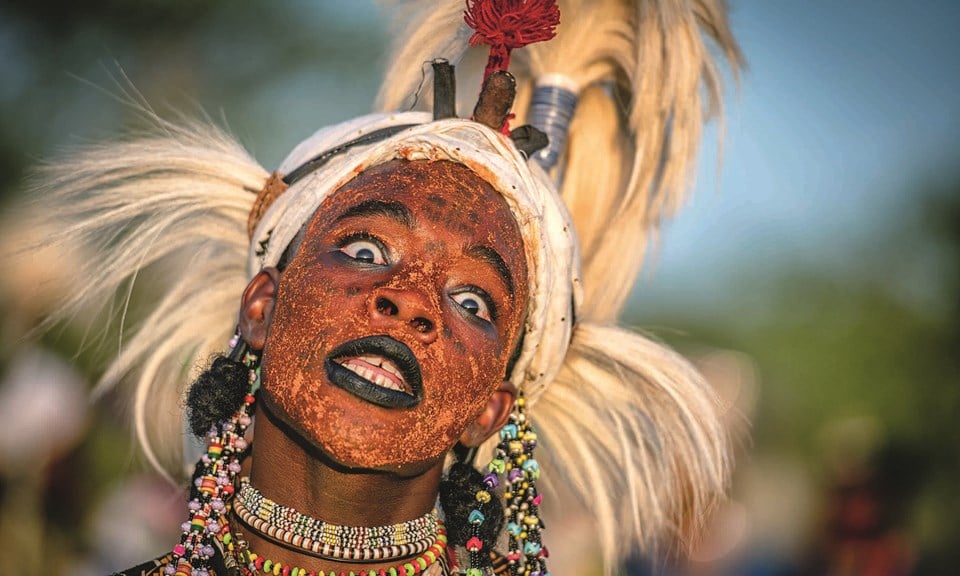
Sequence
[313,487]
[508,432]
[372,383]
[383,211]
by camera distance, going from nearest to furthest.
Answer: [372,383], [313,487], [383,211], [508,432]

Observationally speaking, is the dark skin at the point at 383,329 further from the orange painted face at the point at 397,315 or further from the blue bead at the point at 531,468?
the blue bead at the point at 531,468

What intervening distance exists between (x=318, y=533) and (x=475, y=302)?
0.72 metres

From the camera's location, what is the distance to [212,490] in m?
2.77

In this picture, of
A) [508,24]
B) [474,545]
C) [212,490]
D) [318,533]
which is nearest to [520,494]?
[474,545]

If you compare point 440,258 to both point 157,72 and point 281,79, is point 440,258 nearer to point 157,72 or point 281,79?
point 157,72

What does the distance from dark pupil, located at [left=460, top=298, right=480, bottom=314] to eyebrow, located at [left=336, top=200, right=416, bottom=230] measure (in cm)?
25

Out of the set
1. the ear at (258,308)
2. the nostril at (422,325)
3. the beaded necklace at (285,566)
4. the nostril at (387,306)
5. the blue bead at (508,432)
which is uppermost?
the ear at (258,308)

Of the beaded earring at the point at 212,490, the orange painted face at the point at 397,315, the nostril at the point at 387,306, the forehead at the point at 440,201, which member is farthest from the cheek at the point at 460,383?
the beaded earring at the point at 212,490

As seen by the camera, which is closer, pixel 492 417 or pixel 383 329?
pixel 383 329

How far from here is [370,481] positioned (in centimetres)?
275

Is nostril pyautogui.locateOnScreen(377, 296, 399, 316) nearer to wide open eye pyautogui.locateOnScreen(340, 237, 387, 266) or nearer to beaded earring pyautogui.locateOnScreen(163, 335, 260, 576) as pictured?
wide open eye pyautogui.locateOnScreen(340, 237, 387, 266)

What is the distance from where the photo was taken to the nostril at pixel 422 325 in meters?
2.69

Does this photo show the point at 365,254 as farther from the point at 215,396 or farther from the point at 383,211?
the point at 215,396

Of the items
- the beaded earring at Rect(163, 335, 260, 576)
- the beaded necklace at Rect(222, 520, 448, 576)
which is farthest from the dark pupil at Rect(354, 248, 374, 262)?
the beaded necklace at Rect(222, 520, 448, 576)
